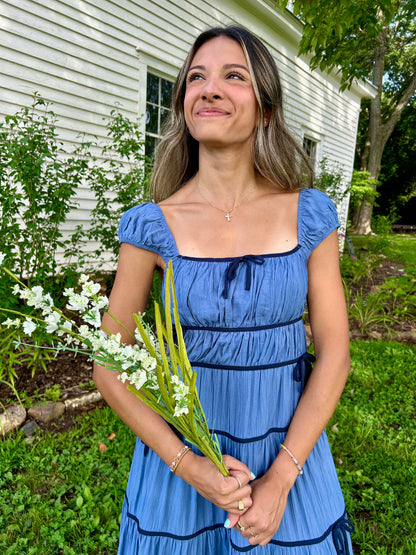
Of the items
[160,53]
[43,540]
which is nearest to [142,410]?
[43,540]

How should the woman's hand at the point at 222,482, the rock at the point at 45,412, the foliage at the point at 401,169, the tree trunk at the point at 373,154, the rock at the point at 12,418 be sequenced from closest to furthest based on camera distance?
the woman's hand at the point at 222,482
the rock at the point at 12,418
the rock at the point at 45,412
the tree trunk at the point at 373,154
the foliage at the point at 401,169

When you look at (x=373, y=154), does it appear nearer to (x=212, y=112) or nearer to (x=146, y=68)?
(x=146, y=68)

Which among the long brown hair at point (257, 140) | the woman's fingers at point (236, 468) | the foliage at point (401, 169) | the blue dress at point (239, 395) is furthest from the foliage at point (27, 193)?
the foliage at point (401, 169)

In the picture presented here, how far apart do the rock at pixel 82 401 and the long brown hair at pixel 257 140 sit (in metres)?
2.08

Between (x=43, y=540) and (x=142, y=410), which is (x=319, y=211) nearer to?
(x=142, y=410)

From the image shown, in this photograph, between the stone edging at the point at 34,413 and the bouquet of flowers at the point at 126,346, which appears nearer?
the bouquet of flowers at the point at 126,346

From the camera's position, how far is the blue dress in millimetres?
1179

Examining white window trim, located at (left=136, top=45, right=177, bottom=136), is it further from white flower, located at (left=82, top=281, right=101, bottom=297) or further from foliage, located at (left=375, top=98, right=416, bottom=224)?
foliage, located at (left=375, top=98, right=416, bottom=224)

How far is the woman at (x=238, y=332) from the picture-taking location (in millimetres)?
1154

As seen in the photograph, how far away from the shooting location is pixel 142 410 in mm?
1152

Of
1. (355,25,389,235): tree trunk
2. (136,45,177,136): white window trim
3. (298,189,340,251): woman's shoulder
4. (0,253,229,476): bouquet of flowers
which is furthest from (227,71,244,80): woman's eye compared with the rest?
(355,25,389,235): tree trunk

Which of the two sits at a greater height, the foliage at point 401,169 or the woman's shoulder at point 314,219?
the foliage at point 401,169

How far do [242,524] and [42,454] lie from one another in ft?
6.69

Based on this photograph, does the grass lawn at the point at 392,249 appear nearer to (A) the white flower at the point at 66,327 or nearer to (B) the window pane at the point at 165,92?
(B) the window pane at the point at 165,92
